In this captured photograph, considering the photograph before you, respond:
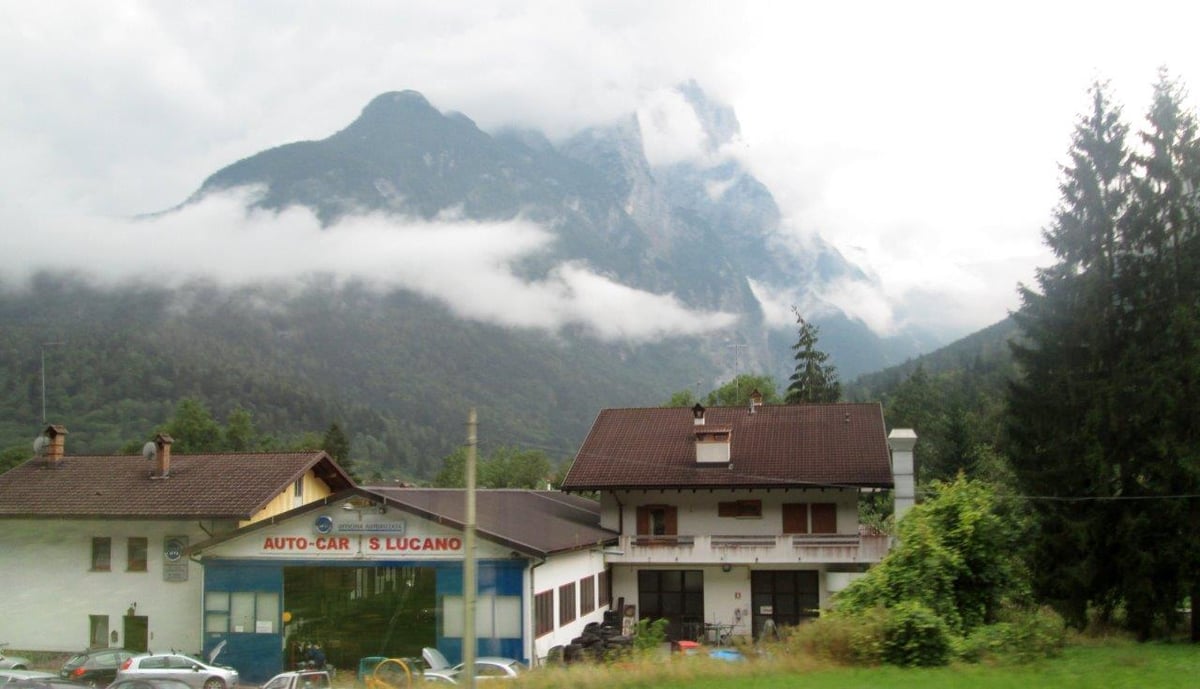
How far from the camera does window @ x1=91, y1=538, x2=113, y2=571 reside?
32875mm

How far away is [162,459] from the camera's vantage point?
35.2 meters

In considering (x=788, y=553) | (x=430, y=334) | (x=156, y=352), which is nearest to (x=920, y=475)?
(x=788, y=553)

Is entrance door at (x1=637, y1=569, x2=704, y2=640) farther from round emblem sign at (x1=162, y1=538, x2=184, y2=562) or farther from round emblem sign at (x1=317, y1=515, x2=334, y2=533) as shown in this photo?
round emblem sign at (x1=162, y1=538, x2=184, y2=562)

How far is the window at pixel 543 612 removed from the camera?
27.1m

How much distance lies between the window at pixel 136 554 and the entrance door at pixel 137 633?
1.56m

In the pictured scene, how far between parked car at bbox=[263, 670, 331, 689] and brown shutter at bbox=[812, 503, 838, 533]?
1987 cm

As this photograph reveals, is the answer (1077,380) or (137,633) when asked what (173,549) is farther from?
(1077,380)

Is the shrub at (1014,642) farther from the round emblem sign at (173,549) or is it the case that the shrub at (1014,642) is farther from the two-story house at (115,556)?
the round emblem sign at (173,549)

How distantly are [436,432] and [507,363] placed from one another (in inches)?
1192

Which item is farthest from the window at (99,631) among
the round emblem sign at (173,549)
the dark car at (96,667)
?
the dark car at (96,667)

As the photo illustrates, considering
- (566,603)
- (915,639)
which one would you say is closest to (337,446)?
(566,603)

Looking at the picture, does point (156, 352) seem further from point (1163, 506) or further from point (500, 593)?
point (1163, 506)

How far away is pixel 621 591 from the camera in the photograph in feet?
121

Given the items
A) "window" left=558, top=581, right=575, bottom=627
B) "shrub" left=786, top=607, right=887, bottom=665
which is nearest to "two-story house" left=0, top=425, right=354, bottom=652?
"window" left=558, top=581, right=575, bottom=627
